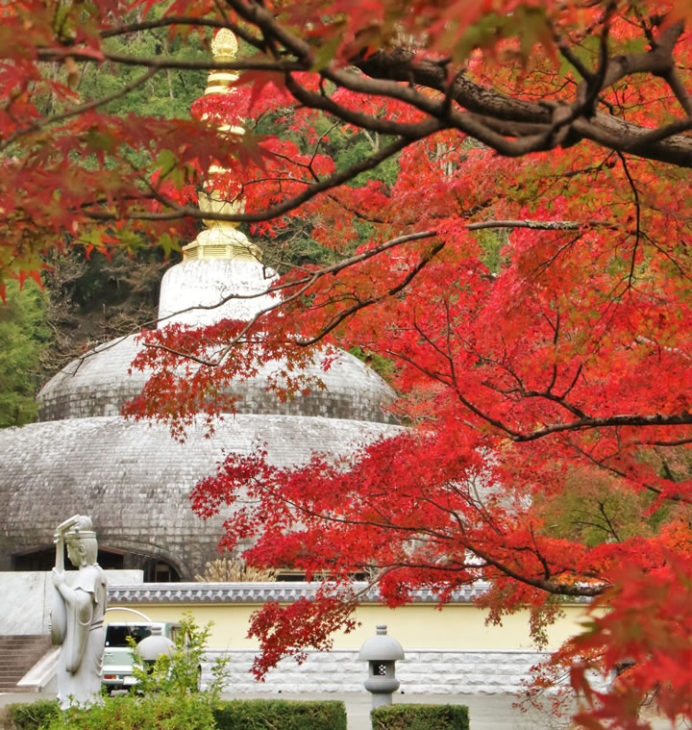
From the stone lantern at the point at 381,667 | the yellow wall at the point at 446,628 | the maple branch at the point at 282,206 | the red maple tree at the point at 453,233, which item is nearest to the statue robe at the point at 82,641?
the red maple tree at the point at 453,233

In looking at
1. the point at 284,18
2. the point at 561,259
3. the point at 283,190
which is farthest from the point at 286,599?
the point at 284,18

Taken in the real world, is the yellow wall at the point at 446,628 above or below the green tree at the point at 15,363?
below

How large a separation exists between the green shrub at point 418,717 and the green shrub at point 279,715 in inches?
16.6

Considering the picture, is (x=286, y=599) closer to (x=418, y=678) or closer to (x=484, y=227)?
(x=418, y=678)

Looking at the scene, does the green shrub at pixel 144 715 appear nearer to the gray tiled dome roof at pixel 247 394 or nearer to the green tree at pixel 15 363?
the green tree at pixel 15 363

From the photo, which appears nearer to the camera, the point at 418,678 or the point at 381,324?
the point at 381,324

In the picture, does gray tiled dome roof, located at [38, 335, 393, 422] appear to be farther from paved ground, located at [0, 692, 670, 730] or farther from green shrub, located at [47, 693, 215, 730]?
green shrub, located at [47, 693, 215, 730]

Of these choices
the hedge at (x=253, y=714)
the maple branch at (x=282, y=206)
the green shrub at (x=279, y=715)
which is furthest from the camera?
the green shrub at (x=279, y=715)

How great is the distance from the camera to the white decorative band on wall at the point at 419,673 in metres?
19.3

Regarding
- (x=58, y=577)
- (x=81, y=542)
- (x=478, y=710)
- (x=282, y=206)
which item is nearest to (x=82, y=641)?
(x=58, y=577)

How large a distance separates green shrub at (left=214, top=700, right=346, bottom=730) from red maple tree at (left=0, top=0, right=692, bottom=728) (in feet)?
1.47

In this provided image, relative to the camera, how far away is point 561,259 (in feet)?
27.6

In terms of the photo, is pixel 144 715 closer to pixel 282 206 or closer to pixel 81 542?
pixel 81 542

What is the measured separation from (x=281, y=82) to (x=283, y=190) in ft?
20.3
